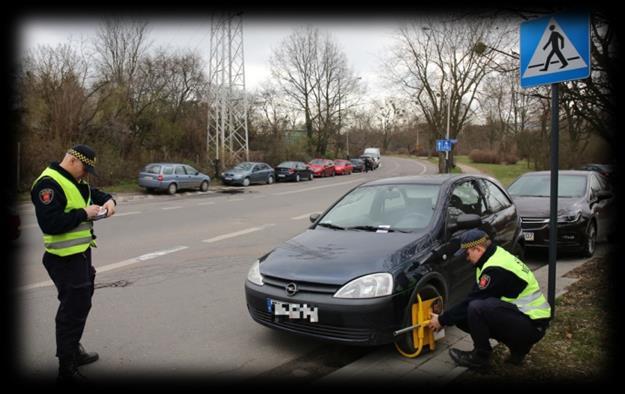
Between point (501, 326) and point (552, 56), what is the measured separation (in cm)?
241

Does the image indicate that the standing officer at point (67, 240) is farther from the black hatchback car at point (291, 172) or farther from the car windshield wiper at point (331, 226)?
the black hatchback car at point (291, 172)

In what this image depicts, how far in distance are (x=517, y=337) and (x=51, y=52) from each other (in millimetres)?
25133

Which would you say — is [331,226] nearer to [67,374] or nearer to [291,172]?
[67,374]

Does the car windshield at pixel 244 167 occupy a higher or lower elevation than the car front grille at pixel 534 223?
higher

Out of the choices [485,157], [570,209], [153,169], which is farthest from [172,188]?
[485,157]

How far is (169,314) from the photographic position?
17.5ft

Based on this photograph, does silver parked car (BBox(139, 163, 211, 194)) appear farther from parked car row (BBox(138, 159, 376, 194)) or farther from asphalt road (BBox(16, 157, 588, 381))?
asphalt road (BBox(16, 157, 588, 381))

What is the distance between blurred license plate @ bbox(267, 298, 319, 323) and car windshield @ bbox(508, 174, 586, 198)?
6.89 metres

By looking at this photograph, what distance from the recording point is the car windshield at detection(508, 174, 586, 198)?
360 inches

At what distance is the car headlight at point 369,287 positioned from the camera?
3830 millimetres

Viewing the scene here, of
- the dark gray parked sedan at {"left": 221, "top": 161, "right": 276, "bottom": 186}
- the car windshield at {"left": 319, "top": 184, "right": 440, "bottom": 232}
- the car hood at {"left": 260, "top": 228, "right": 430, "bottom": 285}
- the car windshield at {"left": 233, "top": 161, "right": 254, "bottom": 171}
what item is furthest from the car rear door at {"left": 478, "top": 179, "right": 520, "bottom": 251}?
the car windshield at {"left": 233, "top": 161, "right": 254, "bottom": 171}

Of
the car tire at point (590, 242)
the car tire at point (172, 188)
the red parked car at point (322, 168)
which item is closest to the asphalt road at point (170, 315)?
the car tire at point (590, 242)

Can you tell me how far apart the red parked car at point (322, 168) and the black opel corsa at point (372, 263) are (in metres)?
33.8

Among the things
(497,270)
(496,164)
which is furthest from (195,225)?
(496,164)
